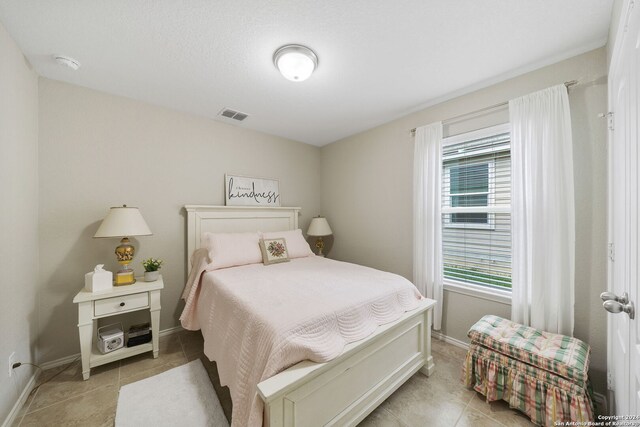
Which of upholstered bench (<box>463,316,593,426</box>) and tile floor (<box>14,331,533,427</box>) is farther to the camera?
tile floor (<box>14,331,533,427</box>)

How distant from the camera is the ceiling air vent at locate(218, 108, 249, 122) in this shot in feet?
8.72

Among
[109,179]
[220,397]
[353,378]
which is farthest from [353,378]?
[109,179]

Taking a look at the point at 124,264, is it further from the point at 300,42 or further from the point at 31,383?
the point at 300,42

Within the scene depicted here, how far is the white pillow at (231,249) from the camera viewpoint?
2373 millimetres

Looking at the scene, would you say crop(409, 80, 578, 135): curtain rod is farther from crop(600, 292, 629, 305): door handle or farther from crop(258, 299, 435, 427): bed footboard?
crop(258, 299, 435, 427): bed footboard

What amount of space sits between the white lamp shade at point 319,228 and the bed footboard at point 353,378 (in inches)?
69.5

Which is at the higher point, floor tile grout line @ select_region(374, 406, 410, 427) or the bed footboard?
the bed footboard

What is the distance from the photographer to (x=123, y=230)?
1.97m

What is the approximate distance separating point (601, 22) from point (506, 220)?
138 centimetres

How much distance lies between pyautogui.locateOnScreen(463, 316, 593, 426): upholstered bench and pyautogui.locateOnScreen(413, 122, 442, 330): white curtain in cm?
64

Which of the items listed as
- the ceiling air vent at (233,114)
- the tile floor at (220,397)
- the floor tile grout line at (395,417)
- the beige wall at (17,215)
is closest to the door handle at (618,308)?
the tile floor at (220,397)

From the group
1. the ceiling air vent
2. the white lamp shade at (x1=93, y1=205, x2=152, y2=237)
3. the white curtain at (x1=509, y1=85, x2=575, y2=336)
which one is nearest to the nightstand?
the white lamp shade at (x1=93, y1=205, x2=152, y2=237)

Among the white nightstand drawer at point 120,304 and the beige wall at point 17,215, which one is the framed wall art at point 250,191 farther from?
the beige wall at point 17,215

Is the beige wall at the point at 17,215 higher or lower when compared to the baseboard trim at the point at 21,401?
higher
